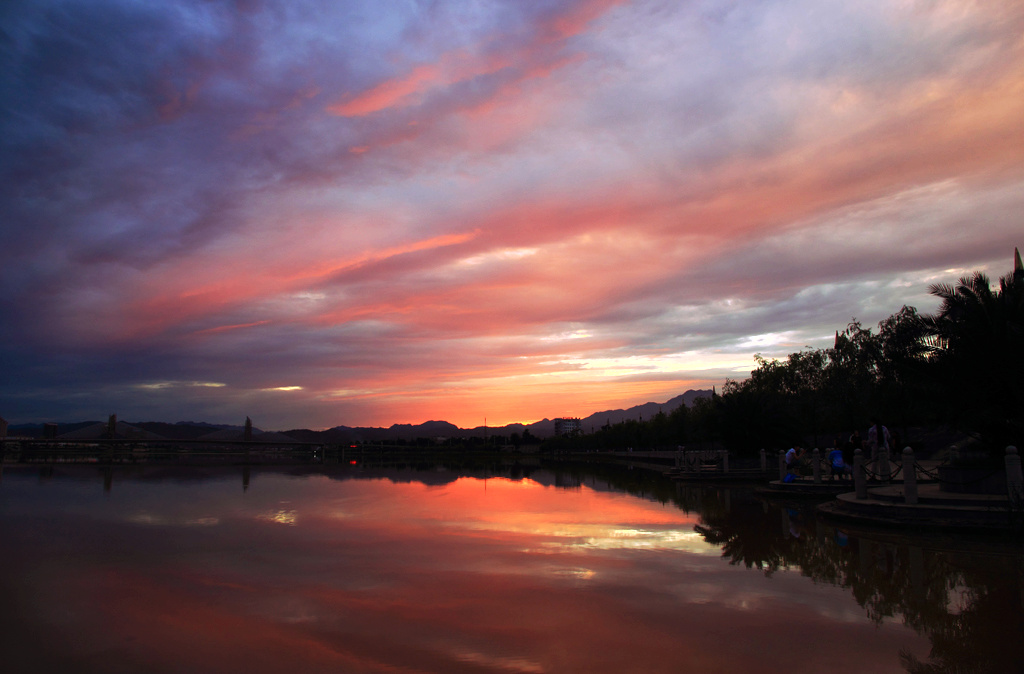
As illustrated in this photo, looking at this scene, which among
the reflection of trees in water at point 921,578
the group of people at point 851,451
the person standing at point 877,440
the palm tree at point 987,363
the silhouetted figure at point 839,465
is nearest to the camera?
the reflection of trees in water at point 921,578

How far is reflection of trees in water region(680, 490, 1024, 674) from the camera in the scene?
6.22m

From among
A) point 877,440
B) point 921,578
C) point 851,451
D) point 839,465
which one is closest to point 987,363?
point 877,440

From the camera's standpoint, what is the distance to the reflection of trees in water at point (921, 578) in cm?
622

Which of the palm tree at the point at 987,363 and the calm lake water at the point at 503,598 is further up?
the palm tree at the point at 987,363

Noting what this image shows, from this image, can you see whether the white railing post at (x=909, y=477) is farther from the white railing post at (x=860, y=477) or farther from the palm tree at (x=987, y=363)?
the palm tree at (x=987, y=363)

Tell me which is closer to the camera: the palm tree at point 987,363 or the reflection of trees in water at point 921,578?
the reflection of trees in water at point 921,578

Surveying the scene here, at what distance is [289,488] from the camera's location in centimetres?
2925

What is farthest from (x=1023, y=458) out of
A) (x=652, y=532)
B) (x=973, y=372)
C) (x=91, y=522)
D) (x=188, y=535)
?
(x=91, y=522)

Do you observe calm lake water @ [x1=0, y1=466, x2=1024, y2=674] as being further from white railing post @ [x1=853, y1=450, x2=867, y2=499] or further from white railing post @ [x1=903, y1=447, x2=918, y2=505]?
white railing post @ [x1=853, y1=450, x2=867, y2=499]

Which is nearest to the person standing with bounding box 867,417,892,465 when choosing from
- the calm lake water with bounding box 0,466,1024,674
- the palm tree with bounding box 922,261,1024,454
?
the palm tree with bounding box 922,261,1024,454

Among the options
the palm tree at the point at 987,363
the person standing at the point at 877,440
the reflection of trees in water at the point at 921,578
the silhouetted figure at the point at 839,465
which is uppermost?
the palm tree at the point at 987,363

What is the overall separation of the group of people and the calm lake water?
474 cm

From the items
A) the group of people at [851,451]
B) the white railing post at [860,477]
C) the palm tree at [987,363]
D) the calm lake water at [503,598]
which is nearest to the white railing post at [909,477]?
the calm lake water at [503,598]

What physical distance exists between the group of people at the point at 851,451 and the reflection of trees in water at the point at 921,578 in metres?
4.50
